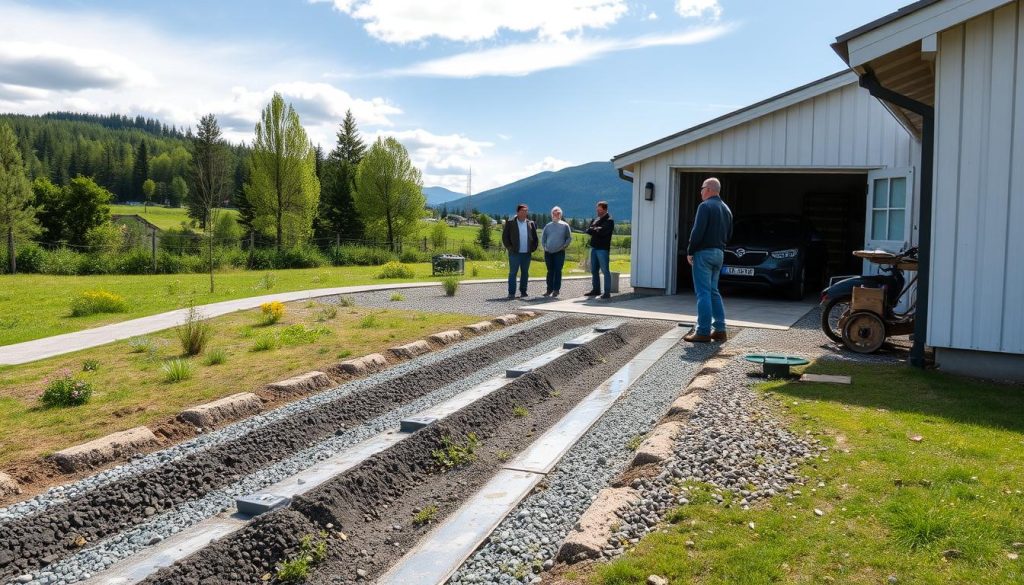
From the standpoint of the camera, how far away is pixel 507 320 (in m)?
10.7

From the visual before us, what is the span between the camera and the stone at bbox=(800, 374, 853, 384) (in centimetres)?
635

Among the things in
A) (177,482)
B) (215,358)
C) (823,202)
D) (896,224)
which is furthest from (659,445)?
(823,202)

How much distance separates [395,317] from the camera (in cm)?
1102

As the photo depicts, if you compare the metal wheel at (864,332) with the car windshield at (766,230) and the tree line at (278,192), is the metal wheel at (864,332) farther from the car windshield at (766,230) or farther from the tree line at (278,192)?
the tree line at (278,192)

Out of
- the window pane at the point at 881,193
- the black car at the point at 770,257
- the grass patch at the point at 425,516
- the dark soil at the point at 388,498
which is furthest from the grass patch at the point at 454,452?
the window pane at the point at 881,193

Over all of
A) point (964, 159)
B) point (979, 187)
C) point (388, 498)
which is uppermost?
point (964, 159)

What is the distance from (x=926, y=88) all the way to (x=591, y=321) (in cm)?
531

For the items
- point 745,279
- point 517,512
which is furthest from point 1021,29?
point 745,279

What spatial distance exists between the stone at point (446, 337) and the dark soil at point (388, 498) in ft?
7.91

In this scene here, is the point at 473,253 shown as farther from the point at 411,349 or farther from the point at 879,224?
the point at 411,349

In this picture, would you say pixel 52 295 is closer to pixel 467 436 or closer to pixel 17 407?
pixel 17 407

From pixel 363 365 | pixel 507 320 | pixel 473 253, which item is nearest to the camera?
pixel 363 365

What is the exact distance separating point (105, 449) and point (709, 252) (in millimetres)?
6466

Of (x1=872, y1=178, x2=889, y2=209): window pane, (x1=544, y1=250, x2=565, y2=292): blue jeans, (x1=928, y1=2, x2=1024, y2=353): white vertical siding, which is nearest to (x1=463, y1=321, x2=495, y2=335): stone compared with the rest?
(x1=544, y1=250, x2=565, y2=292): blue jeans
